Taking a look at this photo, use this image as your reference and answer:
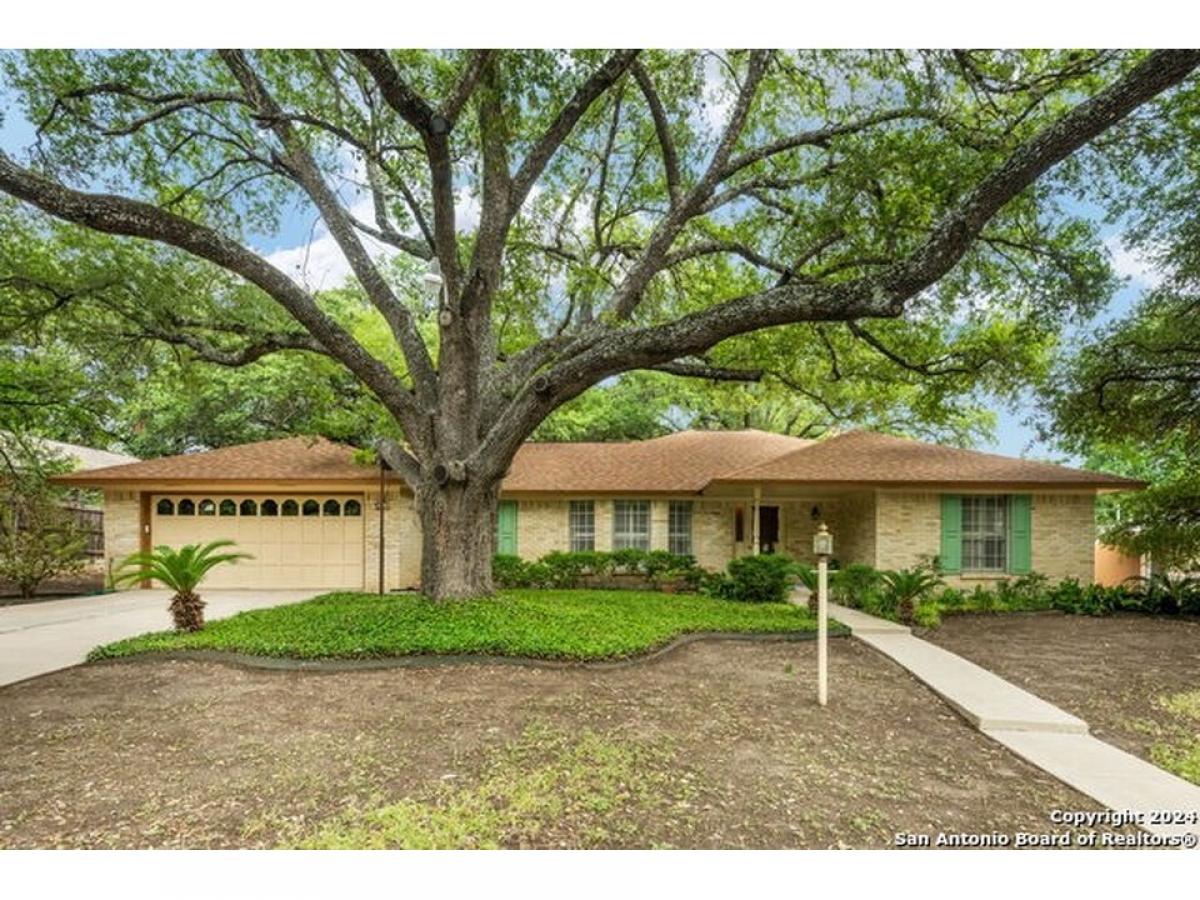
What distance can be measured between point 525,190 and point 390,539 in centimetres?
883

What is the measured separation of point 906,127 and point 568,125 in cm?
491

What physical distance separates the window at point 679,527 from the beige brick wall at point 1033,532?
4262mm

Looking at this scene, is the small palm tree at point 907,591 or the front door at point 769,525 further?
the front door at point 769,525

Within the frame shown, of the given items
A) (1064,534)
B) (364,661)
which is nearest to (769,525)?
(1064,534)

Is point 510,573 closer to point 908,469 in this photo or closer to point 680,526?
point 680,526

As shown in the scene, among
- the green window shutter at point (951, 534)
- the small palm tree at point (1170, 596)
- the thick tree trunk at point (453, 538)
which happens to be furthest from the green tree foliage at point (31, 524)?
the small palm tree at point (1170, 596)

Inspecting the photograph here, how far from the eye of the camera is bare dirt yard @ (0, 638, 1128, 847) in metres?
3.38

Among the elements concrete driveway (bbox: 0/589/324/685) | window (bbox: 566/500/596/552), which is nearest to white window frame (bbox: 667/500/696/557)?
window (bbox: 566/500/596/552)

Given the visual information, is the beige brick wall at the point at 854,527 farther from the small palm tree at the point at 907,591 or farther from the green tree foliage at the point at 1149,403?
the green tree foliage at the point at 1149,403

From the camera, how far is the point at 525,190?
9.12 meters

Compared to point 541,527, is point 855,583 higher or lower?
lower

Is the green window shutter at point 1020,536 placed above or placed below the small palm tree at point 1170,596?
above

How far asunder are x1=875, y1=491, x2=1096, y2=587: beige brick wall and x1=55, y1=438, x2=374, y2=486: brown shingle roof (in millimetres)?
11480

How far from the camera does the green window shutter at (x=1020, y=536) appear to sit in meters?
13.0
